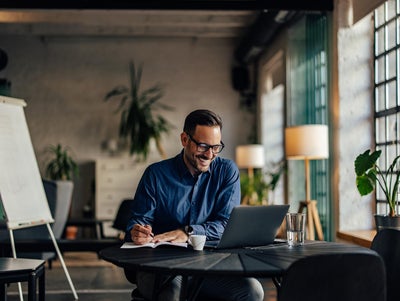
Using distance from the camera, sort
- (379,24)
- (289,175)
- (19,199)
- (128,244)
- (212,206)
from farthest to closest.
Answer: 1. (289,175)
2. (379,24)
3. (19,199)
4. (212,206)
5. (128,244)

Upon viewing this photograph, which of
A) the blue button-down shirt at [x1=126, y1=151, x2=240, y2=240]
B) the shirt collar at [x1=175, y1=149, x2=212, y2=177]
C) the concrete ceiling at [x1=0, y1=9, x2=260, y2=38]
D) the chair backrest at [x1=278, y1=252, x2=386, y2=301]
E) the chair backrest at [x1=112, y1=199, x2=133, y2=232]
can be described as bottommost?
the chair backrest at [x1=112, y1=199, x2=133, y2=232]

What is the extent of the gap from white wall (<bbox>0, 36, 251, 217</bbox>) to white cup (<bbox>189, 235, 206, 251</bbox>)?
9.19m

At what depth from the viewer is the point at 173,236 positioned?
2975 mm

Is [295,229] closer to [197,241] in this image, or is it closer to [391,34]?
[197,241]

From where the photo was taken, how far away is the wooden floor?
5738 mm

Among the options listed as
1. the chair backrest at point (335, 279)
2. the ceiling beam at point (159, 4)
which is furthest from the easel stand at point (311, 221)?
the chair backrest at point (335, 279)

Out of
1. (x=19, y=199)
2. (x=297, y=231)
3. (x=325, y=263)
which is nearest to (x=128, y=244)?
(x=297, y=231)

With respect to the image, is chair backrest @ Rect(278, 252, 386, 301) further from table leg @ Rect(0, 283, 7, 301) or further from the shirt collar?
table leg @ Rect(0, 283, 7, 301)

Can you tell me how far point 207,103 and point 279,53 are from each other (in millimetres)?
2576

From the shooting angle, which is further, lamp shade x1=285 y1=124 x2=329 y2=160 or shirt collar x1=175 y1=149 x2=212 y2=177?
lamp shade x1=285 y1=124 x2=329 y2=160

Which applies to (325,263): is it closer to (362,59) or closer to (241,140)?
(362,59)

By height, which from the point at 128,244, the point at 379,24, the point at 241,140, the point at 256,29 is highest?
the point at 256,29

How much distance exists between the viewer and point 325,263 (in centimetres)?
208

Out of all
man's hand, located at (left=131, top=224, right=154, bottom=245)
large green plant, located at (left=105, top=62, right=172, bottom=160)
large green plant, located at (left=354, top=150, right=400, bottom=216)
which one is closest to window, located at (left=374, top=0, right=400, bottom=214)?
large green plant, located at (left=354, top=150, right=400, bottom=216)
